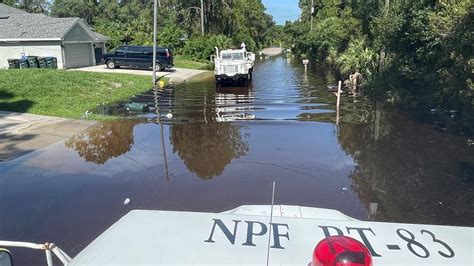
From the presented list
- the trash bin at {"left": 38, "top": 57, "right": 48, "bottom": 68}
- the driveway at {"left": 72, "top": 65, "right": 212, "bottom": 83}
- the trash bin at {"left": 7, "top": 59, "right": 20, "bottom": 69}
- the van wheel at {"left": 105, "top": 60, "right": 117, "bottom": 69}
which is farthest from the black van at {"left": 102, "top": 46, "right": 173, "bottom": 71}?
the trash bin at {"left": 7, "top": 59, "right": 20, "bottom": 69}

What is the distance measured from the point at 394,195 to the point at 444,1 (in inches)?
391

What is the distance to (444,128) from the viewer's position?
14.4 meters

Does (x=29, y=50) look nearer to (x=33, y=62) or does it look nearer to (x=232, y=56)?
(x=33, y=62)

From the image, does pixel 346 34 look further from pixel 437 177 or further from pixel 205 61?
pixel 437 177

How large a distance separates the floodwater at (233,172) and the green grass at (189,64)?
25274mm

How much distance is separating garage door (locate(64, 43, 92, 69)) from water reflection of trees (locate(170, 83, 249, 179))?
58.8 ft

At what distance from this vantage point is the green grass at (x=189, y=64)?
138ft

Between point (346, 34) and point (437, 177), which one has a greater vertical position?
point (346, 34)

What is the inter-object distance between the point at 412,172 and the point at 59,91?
1606 centimetres

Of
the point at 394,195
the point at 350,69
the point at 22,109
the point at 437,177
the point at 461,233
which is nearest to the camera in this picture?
the point at 461,233

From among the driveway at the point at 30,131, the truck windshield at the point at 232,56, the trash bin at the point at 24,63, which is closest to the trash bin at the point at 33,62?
the trash bin at the point at 24,63

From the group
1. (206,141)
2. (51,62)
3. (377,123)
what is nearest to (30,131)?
(206,141)

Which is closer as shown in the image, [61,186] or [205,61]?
[61,186]

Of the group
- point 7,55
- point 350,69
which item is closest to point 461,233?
point 350,69
